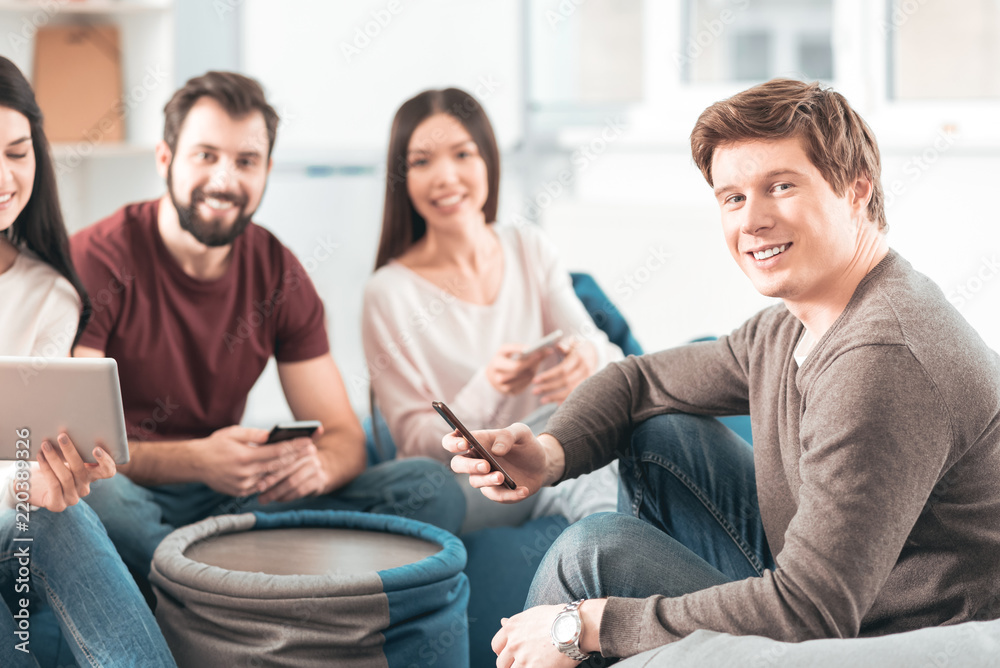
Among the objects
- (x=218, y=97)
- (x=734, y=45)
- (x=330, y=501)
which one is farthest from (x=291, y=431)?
(x=734, y=45)

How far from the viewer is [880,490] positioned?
38.7 inches

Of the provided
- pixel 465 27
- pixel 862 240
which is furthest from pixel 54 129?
pixel 862 240

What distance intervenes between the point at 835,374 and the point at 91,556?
0.99 metres

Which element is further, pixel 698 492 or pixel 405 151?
pixel 405 151

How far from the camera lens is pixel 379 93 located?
125 inches

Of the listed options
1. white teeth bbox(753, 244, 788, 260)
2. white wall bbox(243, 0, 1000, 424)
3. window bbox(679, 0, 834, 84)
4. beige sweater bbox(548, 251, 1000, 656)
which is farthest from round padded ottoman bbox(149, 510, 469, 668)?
window bbox(679, 0, 834, 84)

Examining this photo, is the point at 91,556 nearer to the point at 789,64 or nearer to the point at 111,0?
the point at 111,0

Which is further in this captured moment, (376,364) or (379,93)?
(379,93)

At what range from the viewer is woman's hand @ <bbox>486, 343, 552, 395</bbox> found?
76.6 inches

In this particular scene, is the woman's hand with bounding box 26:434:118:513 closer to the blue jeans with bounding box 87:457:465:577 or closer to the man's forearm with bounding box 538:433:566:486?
the blue jeans with bounding box 87:457:465:577

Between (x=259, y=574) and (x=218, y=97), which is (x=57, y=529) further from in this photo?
(x=218, y=97)

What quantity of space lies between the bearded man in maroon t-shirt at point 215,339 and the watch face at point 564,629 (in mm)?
731

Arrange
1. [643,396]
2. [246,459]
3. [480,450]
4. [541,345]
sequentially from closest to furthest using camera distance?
[480,450] < [643,396] < [246,459] < [541,345]

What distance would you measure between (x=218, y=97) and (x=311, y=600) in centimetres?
104
